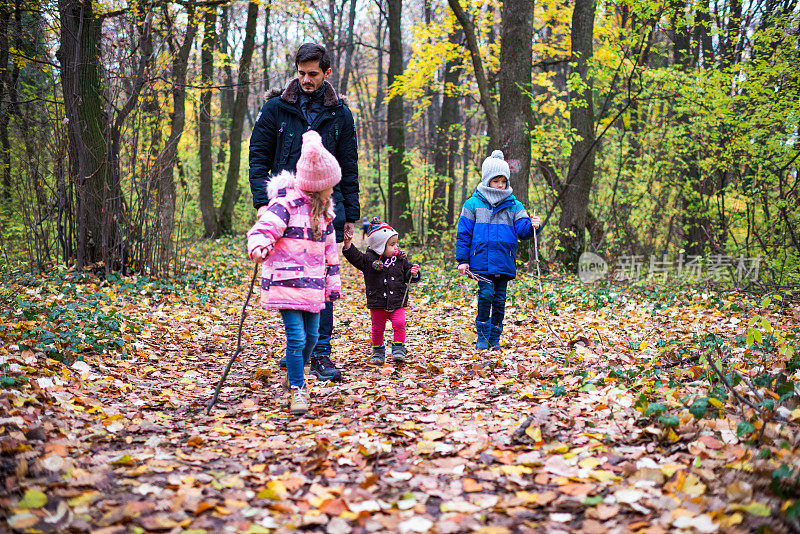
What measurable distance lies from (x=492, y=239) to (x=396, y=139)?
35.3ft

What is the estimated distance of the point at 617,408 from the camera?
3223mm

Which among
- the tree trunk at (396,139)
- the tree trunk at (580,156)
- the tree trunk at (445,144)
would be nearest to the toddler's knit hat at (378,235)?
the tree trunk at (580,156)

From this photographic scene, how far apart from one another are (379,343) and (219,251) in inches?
432

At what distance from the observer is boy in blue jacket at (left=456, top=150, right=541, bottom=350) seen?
532 cm

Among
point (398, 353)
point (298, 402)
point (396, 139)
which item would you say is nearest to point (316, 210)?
point (298, 402)

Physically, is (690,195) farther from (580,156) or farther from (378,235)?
(378,235)

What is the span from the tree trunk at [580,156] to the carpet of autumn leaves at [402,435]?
19.7 feet

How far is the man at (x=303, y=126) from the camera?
409cm

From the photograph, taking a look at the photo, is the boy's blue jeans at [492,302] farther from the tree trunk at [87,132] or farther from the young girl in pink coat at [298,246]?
the tree trunk at [87,132]

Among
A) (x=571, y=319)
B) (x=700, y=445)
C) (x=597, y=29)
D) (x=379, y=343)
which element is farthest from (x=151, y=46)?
(x=597, y=29)

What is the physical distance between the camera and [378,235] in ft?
17.1

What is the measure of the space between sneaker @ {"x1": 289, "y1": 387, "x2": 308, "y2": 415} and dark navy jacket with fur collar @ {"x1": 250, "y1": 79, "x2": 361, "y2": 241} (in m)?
1.33

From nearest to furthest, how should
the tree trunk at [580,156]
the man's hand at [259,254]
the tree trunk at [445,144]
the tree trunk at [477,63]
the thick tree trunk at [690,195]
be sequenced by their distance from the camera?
the man's hand at [259,254]
the tree trunk at [477,63]
the thick tree trunk at [690,195]
the tree trunk at [580,156]
the tree trunk at [445,144]
